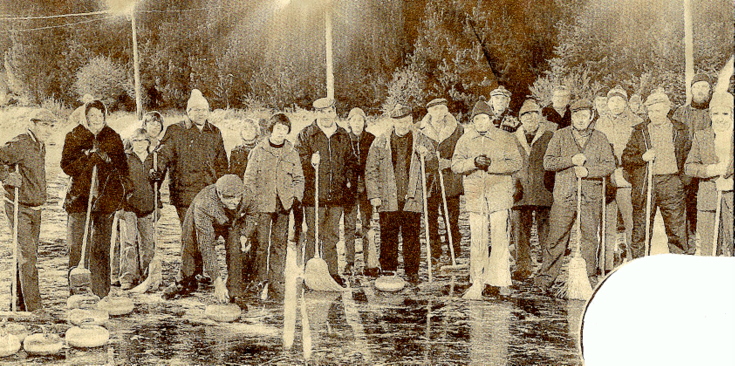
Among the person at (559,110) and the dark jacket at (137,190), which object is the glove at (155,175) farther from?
the person at (559,110)

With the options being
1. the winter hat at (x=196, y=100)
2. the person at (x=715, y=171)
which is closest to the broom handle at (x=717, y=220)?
the person at (x=715, y=171)

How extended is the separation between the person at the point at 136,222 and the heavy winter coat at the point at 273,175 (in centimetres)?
63

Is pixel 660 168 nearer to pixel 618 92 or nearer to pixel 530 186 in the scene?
pixel 618 92

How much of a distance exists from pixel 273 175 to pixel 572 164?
1.81 m

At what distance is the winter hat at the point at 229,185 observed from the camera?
14.4 feet

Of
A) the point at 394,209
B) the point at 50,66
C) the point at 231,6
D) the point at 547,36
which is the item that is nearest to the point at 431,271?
the point at 394,209

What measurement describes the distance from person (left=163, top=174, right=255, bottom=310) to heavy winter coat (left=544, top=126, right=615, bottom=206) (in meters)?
1.92

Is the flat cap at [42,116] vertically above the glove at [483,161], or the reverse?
the flat cap at [42,116]

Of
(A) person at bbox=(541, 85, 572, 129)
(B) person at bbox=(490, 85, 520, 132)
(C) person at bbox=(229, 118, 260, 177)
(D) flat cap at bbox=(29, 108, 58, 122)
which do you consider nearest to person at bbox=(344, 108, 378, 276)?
(C) person at bbox=(229, 118, 260, 177)

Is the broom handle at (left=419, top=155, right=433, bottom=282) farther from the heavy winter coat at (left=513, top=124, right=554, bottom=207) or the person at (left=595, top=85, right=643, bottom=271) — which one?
the person at (left=595, top=85, right=643, bottom=271)

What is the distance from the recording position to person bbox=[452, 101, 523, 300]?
4391 mm

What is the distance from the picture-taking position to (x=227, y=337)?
13.7 ft

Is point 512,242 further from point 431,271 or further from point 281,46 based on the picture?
point 281,46

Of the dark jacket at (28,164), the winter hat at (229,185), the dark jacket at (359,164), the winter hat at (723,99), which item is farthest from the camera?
the dark jacket at (359,164)
